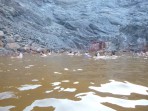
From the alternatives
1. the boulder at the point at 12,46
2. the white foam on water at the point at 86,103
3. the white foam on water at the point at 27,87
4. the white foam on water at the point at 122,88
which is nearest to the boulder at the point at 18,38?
the boulder at the point at 12,46

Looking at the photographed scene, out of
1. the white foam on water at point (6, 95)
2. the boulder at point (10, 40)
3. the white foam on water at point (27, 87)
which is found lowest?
the white foam on water at point (6, 95)

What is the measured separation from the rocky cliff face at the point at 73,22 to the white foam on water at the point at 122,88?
31.6m

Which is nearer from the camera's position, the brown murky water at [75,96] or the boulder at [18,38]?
the brown murky water at [75,96]

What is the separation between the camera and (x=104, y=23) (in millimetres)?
71875

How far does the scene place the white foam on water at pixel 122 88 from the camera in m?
5.89

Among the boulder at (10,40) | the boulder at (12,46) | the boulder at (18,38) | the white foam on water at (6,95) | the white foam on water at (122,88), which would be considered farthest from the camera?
the boulder at (18,38)

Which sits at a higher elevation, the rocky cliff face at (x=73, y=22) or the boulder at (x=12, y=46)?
the rocky cliff face at (x=73, y=22)

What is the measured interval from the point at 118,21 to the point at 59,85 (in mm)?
69173

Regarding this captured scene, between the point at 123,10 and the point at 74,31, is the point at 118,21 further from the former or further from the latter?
the point at 74,31

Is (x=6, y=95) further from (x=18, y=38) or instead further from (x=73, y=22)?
(x=73, y=22)

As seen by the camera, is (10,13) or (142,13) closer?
(10,13)

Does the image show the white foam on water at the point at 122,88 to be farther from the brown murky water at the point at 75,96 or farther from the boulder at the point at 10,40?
the boulder at the point at 10,40

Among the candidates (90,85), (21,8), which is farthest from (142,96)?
(21,8)

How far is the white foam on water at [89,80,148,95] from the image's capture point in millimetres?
5885
